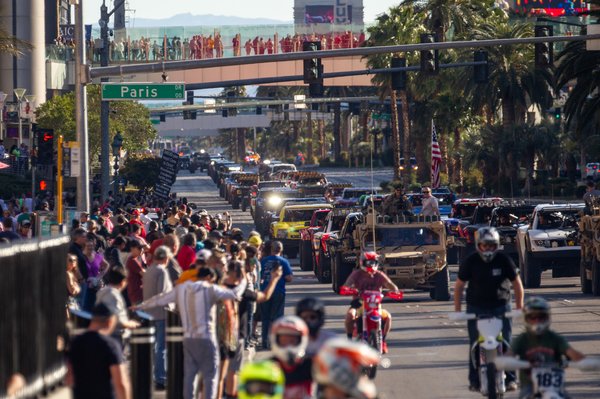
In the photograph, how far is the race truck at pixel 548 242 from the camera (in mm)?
31359

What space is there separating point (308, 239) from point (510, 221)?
235 inches

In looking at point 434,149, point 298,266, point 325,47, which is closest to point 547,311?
point 298,266

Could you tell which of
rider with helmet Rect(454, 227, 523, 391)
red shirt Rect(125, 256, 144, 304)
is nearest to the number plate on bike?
rider with helmet Rect(454, 227, 523, 391)

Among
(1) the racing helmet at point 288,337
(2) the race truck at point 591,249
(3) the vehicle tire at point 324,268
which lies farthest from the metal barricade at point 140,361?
(3) the vehicle tire at point 324,268

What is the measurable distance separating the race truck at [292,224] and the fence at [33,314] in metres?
26.2

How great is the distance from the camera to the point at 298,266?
139 feet

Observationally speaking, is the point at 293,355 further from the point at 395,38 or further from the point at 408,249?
the point at 395,38

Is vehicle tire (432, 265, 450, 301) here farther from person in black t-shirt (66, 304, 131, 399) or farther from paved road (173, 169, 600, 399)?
person in black t-shirt (66, 304, 131, 399)

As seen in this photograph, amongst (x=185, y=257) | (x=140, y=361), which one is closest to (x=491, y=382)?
(x=140, y=361)

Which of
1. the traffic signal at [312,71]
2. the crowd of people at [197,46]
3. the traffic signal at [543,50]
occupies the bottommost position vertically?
the traffic signal at [312,71]

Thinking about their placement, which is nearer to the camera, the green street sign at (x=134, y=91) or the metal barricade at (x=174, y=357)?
the metal barricade at (x=174, y=357)

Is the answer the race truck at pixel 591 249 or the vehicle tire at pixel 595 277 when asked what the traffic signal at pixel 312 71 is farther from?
the vehicle tire at pixel 595 277

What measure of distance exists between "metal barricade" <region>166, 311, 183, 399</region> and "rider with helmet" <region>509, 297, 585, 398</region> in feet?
13.3

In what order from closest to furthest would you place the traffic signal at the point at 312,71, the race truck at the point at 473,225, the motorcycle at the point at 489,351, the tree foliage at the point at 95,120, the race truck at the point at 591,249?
1. the motorcycle at the point at 489,351
2. the race truck at the point at 591,249
3. the race truck at the point at 473,225
4. the traffic signal at the point at 312,71
5. the tree foliage at the point at 95,120
